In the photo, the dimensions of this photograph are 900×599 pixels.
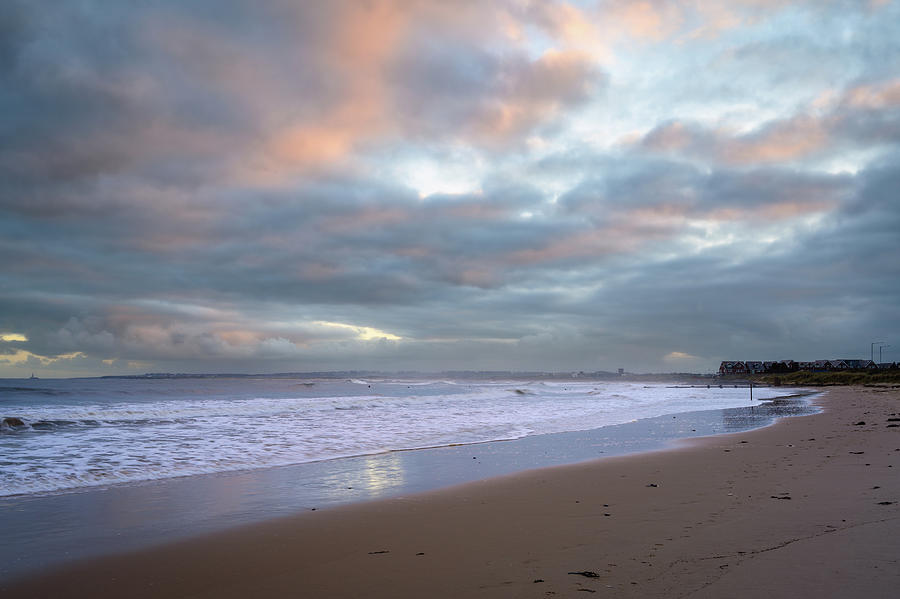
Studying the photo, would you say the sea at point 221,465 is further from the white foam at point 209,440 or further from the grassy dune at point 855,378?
the grassy dune at point 855,378

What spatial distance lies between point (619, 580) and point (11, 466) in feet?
40.1

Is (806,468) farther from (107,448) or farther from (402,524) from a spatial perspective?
(107,448)

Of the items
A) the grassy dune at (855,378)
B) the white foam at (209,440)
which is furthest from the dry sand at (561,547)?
the grassy dune at (855,378)

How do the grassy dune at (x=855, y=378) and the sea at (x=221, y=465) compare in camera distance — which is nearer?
the sea at (x=221, y=465)

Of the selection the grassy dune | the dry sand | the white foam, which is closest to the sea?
the white foam

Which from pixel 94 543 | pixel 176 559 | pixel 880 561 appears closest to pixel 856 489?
pixel 880 561

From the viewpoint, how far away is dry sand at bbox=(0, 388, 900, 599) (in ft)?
15.3

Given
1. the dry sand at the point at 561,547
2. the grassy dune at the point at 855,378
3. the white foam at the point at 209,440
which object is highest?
the dry sand at the point at 561,547

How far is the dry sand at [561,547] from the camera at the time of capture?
15.3ft

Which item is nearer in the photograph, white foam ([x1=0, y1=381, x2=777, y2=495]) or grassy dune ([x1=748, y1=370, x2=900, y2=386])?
white foam ([x1=0, y1=381, x2=777, y2=495])

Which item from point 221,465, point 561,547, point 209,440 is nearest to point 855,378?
point 209,440

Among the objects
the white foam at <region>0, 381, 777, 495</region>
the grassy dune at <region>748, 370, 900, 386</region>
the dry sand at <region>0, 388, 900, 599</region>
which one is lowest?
the grassy dune at <region>748, 370, 900, 386</region>

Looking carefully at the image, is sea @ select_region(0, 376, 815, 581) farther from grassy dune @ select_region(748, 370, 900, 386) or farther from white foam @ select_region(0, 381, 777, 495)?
grassy dune @ select_region(748, 370, 900, 386)

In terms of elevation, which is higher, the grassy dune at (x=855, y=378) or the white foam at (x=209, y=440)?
the white foam at (x=209, y=440)
